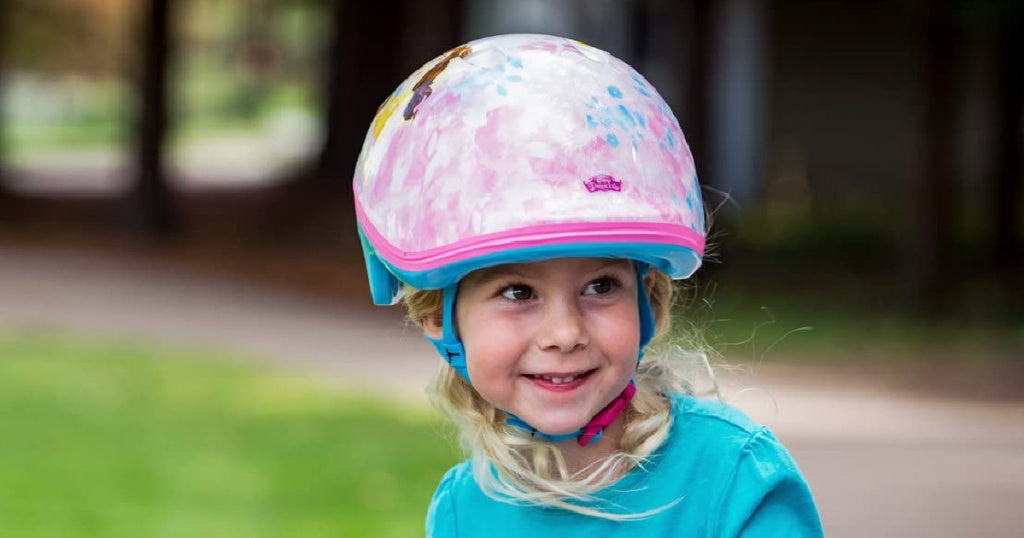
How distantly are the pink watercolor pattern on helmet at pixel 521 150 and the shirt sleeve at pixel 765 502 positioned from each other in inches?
13.1

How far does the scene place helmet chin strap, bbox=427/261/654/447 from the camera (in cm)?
227

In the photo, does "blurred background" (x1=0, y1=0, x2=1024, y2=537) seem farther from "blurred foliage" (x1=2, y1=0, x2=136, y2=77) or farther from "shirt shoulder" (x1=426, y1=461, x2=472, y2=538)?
"blurred foliage" (x1=2, y1=0, x2=136, y2=77)

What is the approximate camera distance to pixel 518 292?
220cm

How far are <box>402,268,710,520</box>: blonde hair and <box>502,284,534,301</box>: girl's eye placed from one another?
18 centimetres

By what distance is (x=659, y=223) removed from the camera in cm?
207

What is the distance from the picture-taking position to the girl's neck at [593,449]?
90.4 inches

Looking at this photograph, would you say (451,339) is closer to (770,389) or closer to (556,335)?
(556,335)

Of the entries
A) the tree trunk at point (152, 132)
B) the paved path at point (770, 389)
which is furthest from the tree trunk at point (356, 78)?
the paved path at point (770, 389)

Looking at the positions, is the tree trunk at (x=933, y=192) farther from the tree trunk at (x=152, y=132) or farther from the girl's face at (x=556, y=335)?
the girl's face at (x=556, y=335)

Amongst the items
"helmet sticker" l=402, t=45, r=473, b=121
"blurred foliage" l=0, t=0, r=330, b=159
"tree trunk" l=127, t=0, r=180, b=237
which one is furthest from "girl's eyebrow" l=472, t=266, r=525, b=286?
"blurred foliage" l=0, t=0, r=330, b=159

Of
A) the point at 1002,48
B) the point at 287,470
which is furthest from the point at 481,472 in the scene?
the point at 1002,48

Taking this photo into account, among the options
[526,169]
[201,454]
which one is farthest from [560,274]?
[201,454]

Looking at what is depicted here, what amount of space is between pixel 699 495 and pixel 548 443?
0.83ft

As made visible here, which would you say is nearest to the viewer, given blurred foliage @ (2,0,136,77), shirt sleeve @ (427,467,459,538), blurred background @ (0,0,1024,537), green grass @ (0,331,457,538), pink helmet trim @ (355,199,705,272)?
pink helmet trim @ (355,199,705,272)
